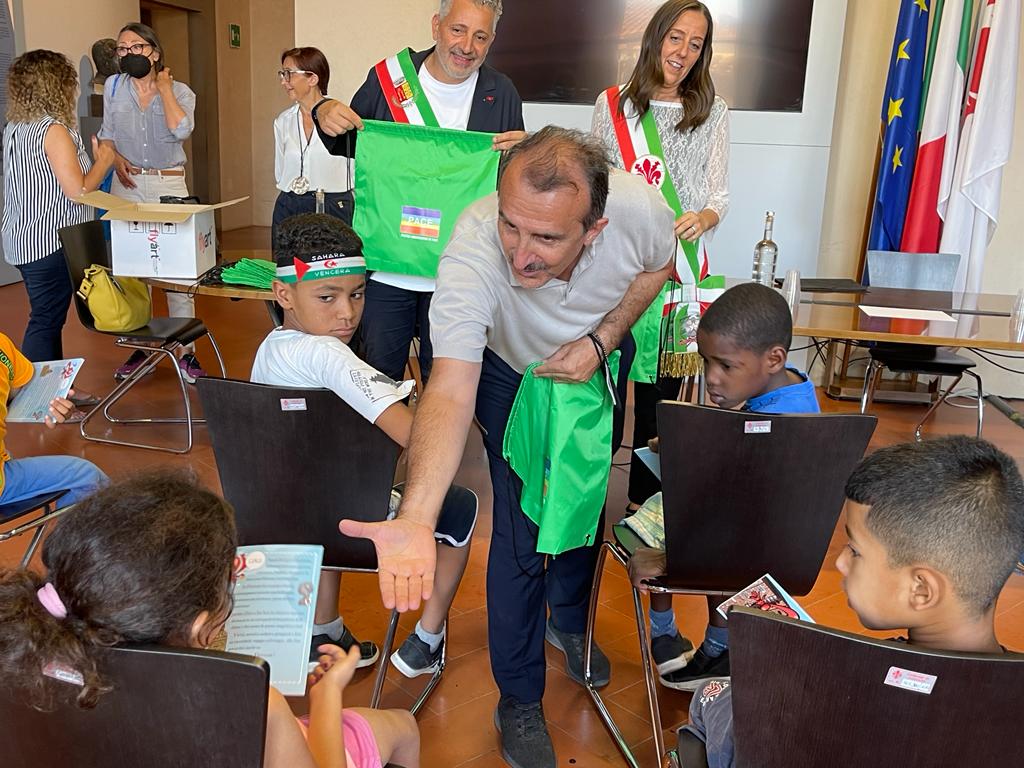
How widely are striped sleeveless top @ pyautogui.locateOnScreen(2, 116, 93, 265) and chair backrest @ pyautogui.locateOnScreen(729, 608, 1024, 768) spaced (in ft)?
13.8

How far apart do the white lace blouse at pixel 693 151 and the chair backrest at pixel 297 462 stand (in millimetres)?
1697

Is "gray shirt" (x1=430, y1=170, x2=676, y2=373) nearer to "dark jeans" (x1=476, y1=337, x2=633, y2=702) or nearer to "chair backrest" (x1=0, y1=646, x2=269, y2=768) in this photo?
"dark jeans" (x1=476, y1=337, x2=633, y2=702)

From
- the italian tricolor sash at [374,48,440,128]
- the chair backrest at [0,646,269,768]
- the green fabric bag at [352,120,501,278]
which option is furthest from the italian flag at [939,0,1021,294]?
the chair backrest at [0,646,269,768]

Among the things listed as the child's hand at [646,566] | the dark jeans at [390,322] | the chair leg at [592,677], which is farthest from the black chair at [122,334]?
the child's hand at [646,566]

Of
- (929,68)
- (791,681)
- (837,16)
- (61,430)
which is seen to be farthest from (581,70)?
(791,681)

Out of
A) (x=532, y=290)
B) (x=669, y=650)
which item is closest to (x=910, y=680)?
(x=532, y=290)

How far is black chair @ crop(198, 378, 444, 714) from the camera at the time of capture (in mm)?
1900

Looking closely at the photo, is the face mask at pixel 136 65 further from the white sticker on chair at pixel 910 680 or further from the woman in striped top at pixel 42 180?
the white sticker on chair at pixel 910 680

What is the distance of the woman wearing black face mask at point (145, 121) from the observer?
518cm

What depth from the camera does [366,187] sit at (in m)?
2.99

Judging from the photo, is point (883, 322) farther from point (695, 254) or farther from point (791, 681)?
point (791, 681)

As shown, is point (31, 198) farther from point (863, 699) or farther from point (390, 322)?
point (863, 699)

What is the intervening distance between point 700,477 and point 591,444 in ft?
0.94

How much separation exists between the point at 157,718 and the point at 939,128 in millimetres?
4856
